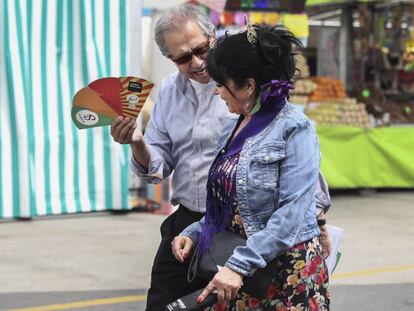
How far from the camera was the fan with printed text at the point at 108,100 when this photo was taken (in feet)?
8.89

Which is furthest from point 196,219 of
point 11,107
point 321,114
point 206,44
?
point 321,114

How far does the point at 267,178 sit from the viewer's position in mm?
2527

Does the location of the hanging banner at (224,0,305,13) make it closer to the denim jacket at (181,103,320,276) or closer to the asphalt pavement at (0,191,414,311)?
the asphalt pavement at (0,191,414,311)

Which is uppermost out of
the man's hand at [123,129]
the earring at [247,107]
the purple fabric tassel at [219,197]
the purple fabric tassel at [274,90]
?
the purple fabric tassel at [274,90]

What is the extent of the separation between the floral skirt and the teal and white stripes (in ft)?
19.6

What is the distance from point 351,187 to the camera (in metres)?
10.4

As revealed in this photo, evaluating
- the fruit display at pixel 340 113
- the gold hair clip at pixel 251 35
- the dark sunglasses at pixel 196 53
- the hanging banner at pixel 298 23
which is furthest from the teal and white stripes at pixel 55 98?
the gold hair clip at pixel 251 35

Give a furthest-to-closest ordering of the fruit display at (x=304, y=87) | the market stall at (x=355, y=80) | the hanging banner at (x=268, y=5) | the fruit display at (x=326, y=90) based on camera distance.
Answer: the fruit display at (x=326, y=90) → the fruit display at (x=304, y=87) → the market stall at (x=355, y=80) → the hanging banner at (x=268, y=5)

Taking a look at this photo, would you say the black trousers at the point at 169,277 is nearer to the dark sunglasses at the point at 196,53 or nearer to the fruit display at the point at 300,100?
the dark sunglasses at the point at 196,53

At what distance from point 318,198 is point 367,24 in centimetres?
854

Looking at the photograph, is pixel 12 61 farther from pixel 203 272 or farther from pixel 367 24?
pixel 203 272

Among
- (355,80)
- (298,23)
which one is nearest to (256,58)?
(298,23)

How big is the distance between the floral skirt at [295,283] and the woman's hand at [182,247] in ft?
0.95

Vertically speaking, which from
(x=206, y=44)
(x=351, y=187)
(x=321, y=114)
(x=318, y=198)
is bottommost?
(x=351, y=187)
